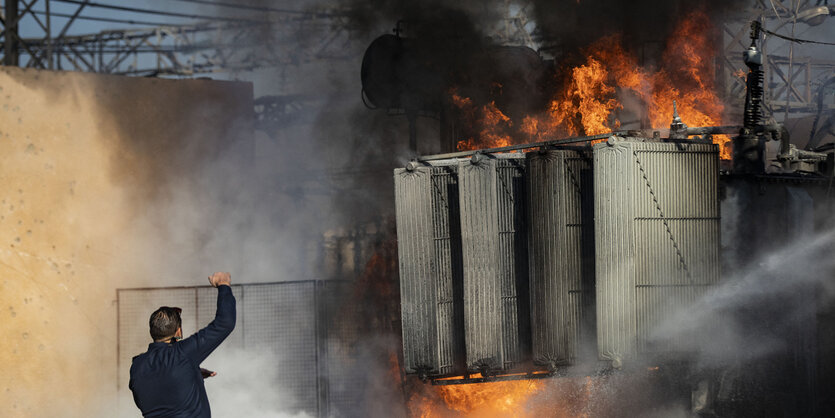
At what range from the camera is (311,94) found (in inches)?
907

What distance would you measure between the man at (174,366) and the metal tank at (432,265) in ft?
18.5

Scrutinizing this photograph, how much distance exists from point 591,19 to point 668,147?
7.82 meters

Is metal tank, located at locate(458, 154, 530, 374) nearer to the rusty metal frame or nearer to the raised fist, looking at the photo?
the raised fist

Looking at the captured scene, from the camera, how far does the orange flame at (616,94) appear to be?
16.1 meters

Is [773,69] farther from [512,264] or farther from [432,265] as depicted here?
[432,265]

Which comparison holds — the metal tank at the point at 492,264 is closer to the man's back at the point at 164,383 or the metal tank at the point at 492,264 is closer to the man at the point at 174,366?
the man at the point at 174,366

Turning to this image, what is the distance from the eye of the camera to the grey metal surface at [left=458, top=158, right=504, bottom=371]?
10.9 meters

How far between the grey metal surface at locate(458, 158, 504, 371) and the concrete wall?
22.5ft

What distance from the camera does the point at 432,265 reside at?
36.8ft

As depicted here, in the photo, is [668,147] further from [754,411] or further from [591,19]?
[591,19]

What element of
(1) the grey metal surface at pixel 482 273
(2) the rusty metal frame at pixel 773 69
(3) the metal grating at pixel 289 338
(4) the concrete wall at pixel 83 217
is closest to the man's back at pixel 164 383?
(1) the grey metal surface at pixel 482 273

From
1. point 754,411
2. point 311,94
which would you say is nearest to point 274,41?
point 311,94

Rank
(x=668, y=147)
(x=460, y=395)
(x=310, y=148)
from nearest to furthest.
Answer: (x=668, y=147) → (x=460, y=395) → (x=310, y=148)

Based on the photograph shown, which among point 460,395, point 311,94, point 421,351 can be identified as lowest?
point 460,395
